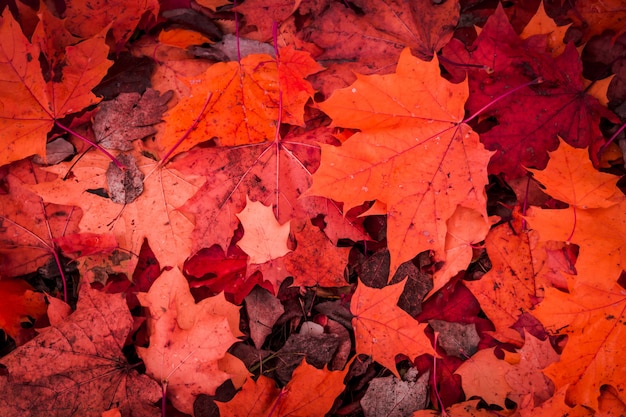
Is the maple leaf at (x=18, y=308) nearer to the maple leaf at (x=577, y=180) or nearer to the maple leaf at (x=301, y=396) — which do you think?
the maple leaf at (x=301, y=396)

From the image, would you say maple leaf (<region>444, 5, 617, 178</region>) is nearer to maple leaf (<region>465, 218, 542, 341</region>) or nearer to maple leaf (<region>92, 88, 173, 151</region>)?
maple leaf (<region>465, 218, 542, 341</region>)

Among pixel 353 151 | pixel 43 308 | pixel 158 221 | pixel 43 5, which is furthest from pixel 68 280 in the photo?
pixel 353 151

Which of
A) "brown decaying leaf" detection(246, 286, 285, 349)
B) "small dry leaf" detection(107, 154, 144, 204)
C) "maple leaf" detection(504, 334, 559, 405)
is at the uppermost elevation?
"small dry leaf" detection(107, 154, 144, 204)

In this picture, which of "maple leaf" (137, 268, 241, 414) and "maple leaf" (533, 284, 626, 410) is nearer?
"maple leaf" (533, 284, 626, 410)

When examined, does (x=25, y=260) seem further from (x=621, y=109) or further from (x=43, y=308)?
(x=621, y=109)

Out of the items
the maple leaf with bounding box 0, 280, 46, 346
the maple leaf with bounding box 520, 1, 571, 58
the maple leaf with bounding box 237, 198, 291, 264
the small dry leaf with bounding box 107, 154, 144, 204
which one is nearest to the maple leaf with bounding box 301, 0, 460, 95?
the maple leaf with bounding box 520, 1, 571, 58

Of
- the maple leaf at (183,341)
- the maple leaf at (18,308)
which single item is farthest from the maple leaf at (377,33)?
the maple leaf at (18,308)
